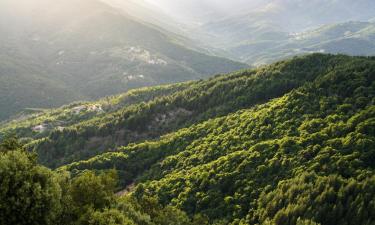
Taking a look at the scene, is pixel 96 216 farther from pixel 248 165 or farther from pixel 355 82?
pixel 355 82

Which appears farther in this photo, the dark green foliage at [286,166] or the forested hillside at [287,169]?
the dark green foliage at [286,166]

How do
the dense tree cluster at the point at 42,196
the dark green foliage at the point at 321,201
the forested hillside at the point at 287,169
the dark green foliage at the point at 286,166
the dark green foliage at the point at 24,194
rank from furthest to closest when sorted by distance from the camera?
1. the dark green foliage at the point at 286,166
2. the forested hillside at the point at 287,169
3. the dark green foliage at the point at 321,201
4. the dense tree cluster at the point at 42,196
5. the dark green foliage at the point at 24,194

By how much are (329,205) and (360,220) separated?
986cm

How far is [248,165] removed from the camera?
159 metres

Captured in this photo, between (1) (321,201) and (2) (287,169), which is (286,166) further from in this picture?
(1) (321,201)

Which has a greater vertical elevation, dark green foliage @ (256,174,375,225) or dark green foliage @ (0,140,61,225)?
dark green foliage @ (0,140,61,225)

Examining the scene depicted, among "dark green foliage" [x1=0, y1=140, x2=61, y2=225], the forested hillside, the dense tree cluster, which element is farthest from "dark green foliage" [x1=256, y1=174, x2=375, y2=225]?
"dark green foliage" [x1=0, y1=140, x2=61, y2=225]

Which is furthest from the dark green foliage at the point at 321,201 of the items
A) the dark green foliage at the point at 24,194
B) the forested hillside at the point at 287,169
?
the dark green foliage at the point at 24,194

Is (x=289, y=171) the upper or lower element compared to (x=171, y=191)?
upper

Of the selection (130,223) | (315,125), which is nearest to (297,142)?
(315,125)

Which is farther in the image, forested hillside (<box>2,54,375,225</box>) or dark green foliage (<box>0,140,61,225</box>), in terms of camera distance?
forested hillside (<box>2,54,375,225</box>)

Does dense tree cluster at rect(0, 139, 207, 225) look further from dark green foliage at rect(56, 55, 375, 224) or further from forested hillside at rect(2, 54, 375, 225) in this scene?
dark green foliage at rect(56, 55, 375, 224)

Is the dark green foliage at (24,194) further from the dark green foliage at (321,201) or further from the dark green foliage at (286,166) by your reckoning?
the dark green foliage at (321,201)

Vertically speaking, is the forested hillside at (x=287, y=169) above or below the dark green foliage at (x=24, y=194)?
below
